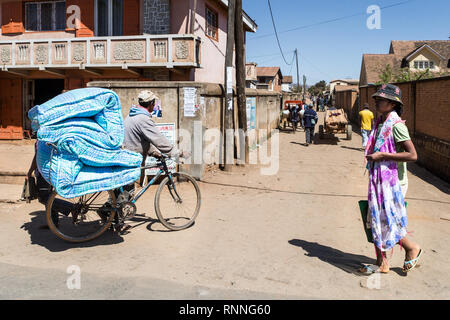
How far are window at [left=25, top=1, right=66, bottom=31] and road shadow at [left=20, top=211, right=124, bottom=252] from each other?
555 inches

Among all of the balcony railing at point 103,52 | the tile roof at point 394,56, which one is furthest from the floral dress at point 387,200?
the tile roof at point 394,56

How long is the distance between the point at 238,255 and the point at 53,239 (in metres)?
2.31

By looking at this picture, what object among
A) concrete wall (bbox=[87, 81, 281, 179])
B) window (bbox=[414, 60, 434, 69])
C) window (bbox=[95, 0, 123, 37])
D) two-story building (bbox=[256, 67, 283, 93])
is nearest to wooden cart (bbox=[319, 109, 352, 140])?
concrete wall (bbox=[87, 81, 281, 179])

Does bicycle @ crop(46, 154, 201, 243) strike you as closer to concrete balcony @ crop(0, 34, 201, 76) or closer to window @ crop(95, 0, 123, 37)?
concrete balcony @ crop(0, 34, 201, 76)

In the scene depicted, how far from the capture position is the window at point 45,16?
18016 millimetres

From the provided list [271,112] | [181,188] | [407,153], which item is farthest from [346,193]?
[271,112]

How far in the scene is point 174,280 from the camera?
13.7ft

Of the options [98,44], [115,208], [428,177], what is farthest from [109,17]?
[115,208]

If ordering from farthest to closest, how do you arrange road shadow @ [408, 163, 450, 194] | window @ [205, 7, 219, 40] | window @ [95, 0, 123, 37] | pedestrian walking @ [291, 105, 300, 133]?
pedestrian walking @ [291, 105, 300, 133], window @ [205, 7, 219, 40], window @ [95, 0, 123, 37], road shadow @ [408, 163, 450, 194]

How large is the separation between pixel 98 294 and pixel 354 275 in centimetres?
242

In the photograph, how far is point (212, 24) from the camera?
19.2 meters

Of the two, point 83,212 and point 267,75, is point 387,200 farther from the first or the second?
point 267,75

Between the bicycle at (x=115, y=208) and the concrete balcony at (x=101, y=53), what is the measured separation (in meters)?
10.1

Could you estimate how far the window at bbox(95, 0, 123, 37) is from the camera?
1733 centimetres
